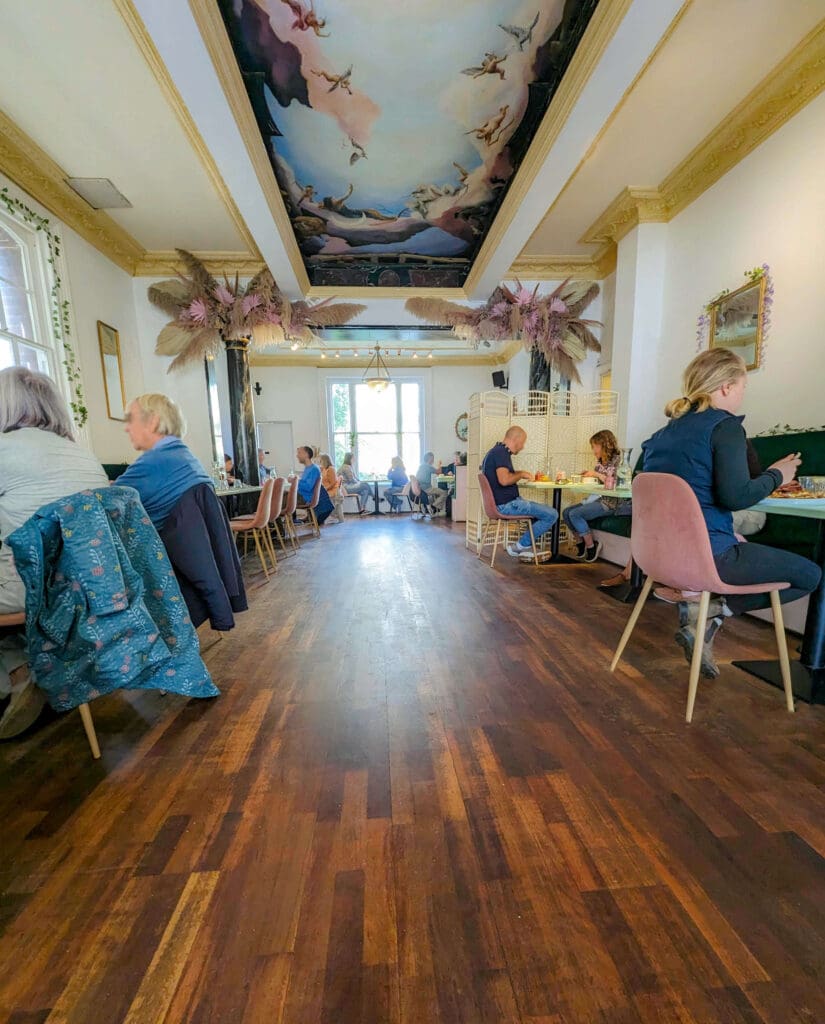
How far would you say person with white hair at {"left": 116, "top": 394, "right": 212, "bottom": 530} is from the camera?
5.93ft

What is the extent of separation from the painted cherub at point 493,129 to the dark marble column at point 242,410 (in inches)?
130

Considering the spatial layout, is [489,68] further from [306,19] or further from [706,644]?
[706,644]

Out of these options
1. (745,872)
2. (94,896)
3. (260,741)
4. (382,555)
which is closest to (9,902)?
(94,896)

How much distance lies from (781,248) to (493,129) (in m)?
2.23

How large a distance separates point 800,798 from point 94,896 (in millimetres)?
1903

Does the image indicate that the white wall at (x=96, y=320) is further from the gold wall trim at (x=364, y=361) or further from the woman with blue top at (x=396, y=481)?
the woman with blue top at (x=396, y=481)

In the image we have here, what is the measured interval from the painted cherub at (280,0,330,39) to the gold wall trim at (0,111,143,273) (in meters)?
2.19

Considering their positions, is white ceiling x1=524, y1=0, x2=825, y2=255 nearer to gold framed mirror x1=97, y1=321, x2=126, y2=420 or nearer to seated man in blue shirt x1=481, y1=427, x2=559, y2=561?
seated man in blue shirt x1=481, y1=427, x2=559, y2=561

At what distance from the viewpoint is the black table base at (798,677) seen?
68.3 inches

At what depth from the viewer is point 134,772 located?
1.41 meters

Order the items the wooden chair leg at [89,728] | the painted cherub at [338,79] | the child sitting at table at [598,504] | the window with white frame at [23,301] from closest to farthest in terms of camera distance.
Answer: the wooden chair leg at [89,728] < the painted cherub at [338,79] < the window with white frame at [23,301] < the child sitting at table at [598,504]

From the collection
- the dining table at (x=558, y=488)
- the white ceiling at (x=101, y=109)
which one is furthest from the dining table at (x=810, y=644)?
the white ceiling at (x=101, y=109)

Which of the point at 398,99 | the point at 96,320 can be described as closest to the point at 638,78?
the point at 398,99

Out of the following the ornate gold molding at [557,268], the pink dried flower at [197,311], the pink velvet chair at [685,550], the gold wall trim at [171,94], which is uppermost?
the gold wall trim at [171,94]
